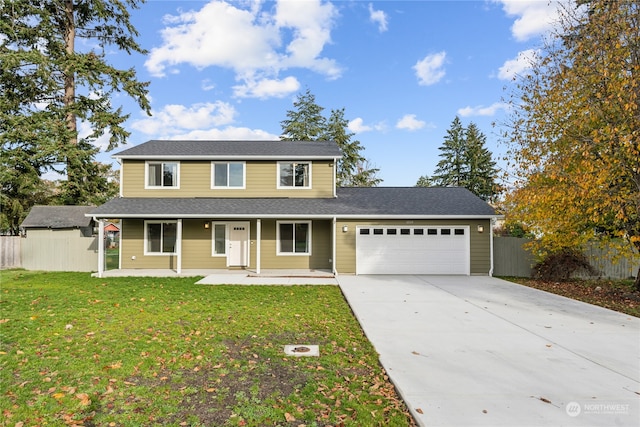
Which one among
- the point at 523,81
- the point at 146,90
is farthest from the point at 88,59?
the point at 523,81

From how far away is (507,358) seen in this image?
4676mm

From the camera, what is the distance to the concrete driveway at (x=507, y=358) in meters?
3.28

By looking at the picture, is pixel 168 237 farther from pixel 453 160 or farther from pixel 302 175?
pixel 453 160

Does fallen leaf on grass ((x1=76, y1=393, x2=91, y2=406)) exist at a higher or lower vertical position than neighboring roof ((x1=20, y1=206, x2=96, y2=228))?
lower

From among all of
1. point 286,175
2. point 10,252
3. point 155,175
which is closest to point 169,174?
point 155,175

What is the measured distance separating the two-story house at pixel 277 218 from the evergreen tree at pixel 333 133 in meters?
17.3

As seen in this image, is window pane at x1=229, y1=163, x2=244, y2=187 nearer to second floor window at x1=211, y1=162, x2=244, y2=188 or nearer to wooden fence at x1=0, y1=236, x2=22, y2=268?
second floor window at x1=211, y1=162, x2=244, y2=188

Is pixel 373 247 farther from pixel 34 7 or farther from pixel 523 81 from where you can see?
pixel 34 7

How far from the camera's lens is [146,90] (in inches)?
898

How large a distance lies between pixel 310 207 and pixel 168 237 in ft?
20.8

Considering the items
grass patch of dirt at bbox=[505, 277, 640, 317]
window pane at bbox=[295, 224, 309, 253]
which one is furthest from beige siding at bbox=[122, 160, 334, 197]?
grass patch of dirt at bbox=[505, 277, 640, 317]

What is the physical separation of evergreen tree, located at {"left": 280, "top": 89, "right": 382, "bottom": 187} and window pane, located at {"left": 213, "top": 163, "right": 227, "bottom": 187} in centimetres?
1809

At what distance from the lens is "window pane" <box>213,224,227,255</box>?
46.7ft

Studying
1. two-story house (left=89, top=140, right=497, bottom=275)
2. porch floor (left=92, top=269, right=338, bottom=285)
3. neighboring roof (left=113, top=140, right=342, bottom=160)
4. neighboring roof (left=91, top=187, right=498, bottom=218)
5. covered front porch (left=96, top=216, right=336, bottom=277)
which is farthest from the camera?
neighboring roof (left=113, top=140, right=342, bottom=160)
